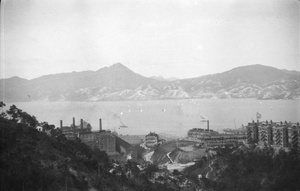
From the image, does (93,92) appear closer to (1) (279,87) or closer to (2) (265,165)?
(1) (279,87)

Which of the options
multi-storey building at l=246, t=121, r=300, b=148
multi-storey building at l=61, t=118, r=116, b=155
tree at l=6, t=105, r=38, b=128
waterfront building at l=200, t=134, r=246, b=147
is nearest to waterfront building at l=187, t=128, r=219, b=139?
waterfront building at l=200, t=134, r=246, b=147

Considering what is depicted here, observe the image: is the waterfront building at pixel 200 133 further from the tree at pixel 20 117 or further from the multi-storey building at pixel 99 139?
the tree at pixel 20 117

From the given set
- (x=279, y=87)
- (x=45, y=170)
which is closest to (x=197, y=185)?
(x=45, y=170)

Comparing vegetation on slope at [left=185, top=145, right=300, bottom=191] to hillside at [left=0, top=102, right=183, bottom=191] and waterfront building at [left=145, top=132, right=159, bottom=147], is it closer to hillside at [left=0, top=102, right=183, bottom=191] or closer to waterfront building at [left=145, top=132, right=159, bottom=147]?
hillside at [left=0, top=102, right=183, bottom=191]

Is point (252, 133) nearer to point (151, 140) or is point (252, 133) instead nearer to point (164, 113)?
point (151, 140)

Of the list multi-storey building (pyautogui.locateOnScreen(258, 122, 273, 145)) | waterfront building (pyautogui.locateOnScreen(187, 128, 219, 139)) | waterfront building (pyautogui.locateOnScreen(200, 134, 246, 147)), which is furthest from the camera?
waterfront building (pyautogui.locateOnScreen(187, 128, 219, 139))

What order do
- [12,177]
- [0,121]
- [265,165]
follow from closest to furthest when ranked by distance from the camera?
[12,177], [0,121], [265,165]
